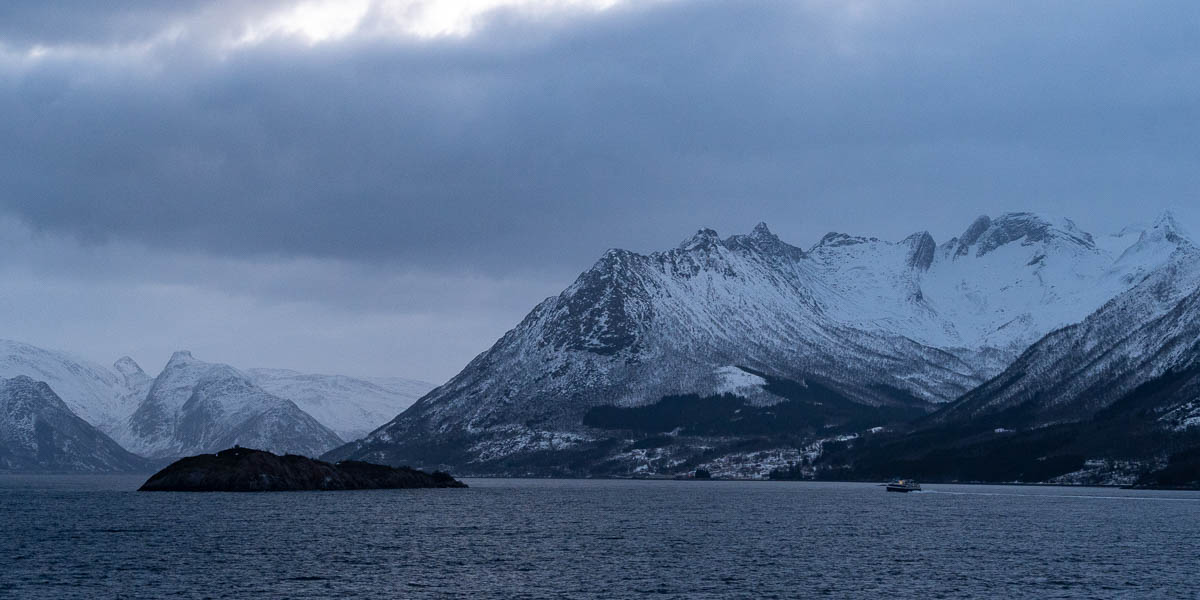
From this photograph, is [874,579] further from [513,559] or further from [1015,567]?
[513,559]

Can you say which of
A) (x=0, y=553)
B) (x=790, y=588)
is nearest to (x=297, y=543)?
(x=0, y=553)

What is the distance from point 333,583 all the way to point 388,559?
28.2 metres

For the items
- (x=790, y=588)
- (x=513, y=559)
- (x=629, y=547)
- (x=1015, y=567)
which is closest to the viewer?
(x=790, y=588)

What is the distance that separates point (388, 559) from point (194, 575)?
28.9 m

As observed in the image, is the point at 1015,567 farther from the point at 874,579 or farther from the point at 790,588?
the point at 790,588

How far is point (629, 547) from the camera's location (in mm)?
197625

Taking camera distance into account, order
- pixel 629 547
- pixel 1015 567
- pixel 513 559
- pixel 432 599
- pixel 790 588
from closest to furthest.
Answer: pixel 432 599 < pixel 790 588 < pixel 1015 567 < pixel 513 559 < pixel 629 547

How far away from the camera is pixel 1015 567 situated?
167375 mm

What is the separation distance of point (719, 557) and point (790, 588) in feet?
111

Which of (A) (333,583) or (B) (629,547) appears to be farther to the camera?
(B) (629,547)

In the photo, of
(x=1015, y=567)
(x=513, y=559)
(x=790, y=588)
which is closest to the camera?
(x=790, y=588)

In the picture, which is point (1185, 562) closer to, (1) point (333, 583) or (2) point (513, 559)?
(2) point (513, 559)

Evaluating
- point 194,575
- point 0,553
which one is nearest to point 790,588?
point 194,575

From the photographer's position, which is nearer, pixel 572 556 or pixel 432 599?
pixel 432 599
